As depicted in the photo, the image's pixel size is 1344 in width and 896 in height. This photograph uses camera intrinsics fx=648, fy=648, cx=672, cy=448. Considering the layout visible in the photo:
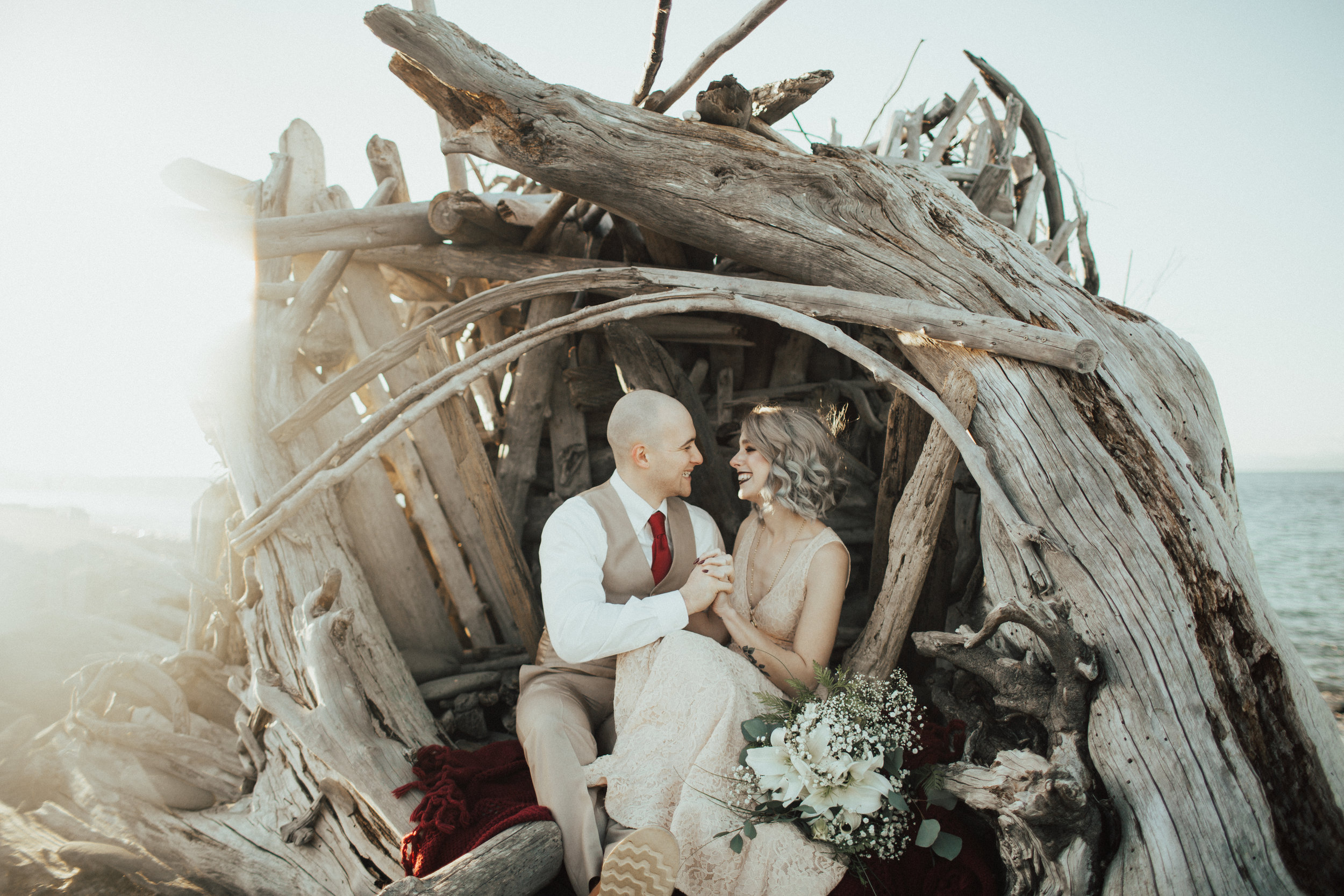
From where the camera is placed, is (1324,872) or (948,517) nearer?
(1324,872)

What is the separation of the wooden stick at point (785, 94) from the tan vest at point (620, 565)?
2361 mm

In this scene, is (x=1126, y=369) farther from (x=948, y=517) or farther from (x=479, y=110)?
(x=479, y=110)

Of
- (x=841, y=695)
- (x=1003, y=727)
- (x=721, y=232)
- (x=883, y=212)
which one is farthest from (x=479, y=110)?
(x=1003, y=727)

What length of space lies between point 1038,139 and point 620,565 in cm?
591

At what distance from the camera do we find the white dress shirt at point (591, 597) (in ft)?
9.95

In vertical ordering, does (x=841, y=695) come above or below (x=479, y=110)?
below

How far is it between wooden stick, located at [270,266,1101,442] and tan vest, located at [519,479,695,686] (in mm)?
1236

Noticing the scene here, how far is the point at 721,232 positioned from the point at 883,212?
0.86 metres

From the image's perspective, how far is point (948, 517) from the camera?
13.3 feet

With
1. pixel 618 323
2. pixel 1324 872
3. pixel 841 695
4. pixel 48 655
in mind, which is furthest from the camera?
pixel 48 655

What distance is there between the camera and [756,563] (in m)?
3.62

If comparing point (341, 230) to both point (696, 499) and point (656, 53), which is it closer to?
point (656, 53)

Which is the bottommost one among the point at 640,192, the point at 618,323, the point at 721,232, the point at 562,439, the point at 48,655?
the point at 48,655

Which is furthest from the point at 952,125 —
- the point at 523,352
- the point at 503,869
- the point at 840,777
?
the point at 503,869
